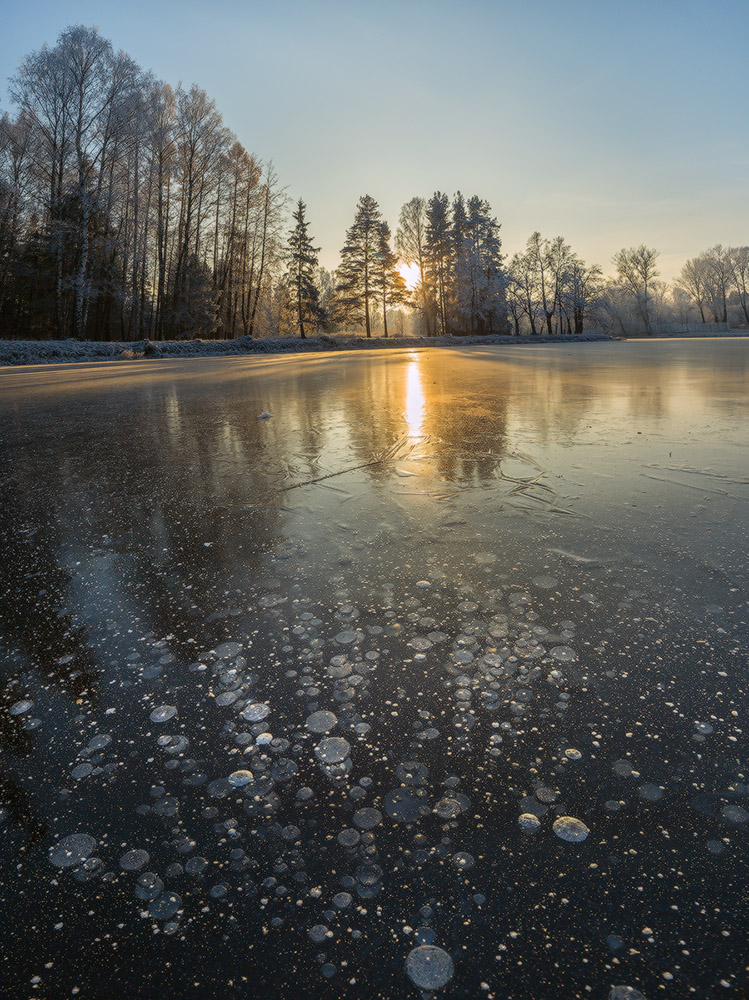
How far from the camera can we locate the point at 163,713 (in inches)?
56.2

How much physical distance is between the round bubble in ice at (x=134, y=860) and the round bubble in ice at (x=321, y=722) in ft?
1.42

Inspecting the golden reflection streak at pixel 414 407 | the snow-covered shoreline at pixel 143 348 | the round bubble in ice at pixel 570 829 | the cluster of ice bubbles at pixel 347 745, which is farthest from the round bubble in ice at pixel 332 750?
the snow-covered shoreline at pixel 143 348

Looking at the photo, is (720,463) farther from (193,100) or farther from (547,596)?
(193,100)

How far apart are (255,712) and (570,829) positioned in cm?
78

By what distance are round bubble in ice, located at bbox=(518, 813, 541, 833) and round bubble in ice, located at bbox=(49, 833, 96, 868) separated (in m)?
0.83

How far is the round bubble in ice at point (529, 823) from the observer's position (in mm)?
1063

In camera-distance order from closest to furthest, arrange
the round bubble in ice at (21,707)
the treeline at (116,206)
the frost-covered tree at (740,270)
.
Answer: the round bubble in ice at (21,707)
the treeline at (116,206)
the frost-covered tree at (740,270)

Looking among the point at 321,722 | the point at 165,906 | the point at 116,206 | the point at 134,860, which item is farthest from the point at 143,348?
the point at 165,906

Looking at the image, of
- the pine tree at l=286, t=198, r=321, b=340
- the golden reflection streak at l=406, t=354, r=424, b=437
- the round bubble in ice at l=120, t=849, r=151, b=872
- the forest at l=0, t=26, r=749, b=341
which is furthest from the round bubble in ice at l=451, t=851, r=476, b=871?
the pine tree at l=286, t=198, r=321, b=340

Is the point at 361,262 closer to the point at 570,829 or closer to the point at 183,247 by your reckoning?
the point at 183,247

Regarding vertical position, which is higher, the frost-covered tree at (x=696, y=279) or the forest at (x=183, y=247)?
the frost-covered tree at (x=696, y=279)

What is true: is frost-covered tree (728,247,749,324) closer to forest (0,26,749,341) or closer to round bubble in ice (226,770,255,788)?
forest (0,26,749,341)

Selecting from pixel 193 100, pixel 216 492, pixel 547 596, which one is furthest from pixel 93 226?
pixel 547 596

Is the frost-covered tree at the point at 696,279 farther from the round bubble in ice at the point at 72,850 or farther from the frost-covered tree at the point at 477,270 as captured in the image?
the round bubble in ice at the point at 72,850
